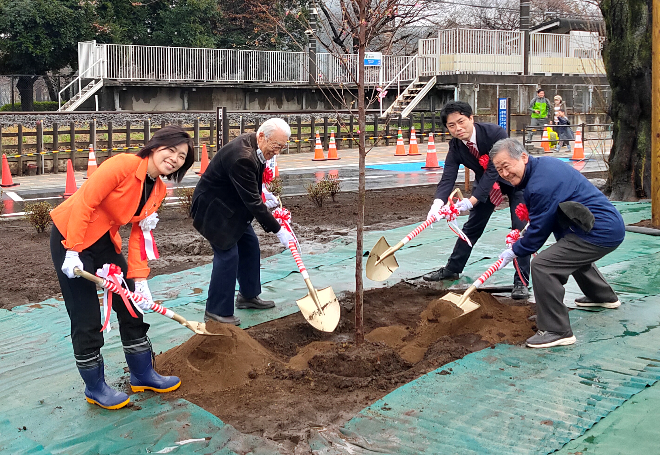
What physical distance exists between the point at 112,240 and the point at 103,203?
0.80 ft

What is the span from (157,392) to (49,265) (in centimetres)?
390

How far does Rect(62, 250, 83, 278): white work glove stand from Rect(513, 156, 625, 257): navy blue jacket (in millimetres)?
2676

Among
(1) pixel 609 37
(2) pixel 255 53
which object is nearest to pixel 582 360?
(1) pixel 609 37

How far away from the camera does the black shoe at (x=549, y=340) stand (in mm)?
4297

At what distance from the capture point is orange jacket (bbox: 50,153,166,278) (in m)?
3.40

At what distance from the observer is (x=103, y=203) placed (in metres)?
3.50

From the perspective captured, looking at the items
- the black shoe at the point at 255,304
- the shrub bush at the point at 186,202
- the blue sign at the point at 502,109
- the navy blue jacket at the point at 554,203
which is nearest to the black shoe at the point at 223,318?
the black shoe at the point at 255,304

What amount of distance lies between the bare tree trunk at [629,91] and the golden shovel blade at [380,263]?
6.24 meters

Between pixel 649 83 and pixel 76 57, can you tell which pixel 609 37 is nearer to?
pixel 649 83

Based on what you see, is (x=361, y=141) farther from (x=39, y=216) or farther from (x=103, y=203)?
(x=39, y=216)

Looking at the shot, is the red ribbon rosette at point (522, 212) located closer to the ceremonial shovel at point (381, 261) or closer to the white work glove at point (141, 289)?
the ceremonial shovel at point (381, 261)

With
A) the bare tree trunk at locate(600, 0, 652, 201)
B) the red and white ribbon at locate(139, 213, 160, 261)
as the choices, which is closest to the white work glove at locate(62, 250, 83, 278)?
the red and white ribbon at locate(139, 213, 160, 261)

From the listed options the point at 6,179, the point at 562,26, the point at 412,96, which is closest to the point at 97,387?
the point at 6,179

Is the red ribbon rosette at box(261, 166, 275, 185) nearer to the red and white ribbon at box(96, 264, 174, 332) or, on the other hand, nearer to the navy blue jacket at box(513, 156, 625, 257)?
the red and white ribbon at box(96, 264, 174, 332)
